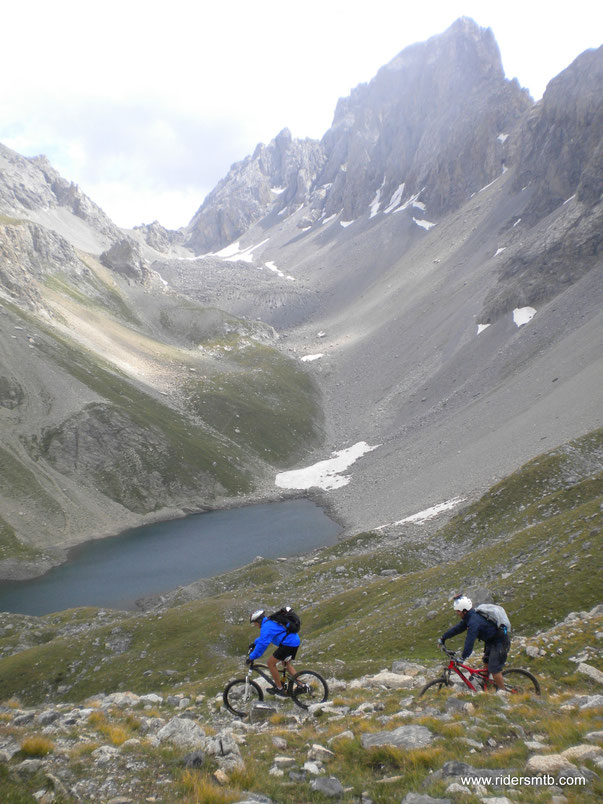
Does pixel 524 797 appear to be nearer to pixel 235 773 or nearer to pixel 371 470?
pixel 235 773

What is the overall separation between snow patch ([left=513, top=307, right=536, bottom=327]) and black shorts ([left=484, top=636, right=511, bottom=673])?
4306 inches

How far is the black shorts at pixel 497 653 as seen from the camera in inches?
474

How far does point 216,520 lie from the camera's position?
78812mm

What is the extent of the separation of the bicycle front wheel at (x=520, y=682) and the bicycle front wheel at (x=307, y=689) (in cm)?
510

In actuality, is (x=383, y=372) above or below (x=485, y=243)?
below

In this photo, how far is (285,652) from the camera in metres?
13.0

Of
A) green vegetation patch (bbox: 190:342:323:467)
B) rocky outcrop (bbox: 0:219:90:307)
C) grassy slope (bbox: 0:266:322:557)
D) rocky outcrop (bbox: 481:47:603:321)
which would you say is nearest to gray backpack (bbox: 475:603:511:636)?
grassy slope (bbox: 0:266:322:557)

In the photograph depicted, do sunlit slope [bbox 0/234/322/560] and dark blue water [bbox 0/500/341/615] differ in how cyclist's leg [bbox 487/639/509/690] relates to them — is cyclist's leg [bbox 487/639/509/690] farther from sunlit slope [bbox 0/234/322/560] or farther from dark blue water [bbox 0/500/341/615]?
sunlit slope [bbox 0/234/322/560]

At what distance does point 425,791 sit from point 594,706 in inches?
202

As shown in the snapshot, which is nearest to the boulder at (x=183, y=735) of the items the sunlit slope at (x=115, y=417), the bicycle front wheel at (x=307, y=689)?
the bicycle front wheel at (x=307, y=689)

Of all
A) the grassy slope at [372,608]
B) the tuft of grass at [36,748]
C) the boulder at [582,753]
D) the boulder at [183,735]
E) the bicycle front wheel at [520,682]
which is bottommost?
the grassy slope at [372,608]

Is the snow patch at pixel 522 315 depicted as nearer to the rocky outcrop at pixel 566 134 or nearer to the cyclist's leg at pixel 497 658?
the rocky outcrop at pixel 566 134

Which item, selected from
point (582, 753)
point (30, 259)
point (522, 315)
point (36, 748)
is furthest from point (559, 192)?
point (36, 748)

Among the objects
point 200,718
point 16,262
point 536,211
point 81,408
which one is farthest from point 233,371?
point 200,718
